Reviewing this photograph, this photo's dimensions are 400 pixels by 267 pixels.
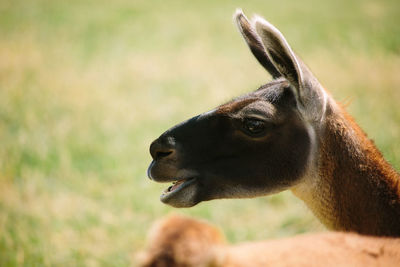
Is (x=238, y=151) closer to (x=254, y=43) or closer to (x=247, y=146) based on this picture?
(x=247, y=146)

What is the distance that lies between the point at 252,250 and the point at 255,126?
3.33ft

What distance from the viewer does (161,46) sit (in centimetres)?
1346

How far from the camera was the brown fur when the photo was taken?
1.83m

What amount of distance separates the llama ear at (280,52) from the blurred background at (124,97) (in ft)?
2.84

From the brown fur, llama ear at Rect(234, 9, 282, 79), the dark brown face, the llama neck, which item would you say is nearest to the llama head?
Result: the dark brown face

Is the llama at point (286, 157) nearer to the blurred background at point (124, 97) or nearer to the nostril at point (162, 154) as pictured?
the nostril at point (162, 154)

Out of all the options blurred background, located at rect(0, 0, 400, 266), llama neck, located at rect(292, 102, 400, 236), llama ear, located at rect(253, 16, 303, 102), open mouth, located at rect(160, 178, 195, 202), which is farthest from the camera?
blurred background, located at rect(0, 0, 400, 266)

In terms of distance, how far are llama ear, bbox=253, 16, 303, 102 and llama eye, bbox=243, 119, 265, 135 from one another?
31cm

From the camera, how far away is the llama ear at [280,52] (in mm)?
2811

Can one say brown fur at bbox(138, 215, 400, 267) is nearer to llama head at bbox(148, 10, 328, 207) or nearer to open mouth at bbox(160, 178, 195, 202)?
llama head at bbox(148, 10, 328, 207)

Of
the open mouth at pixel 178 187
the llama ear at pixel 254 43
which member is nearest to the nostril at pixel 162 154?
the open mouth at pixel 178 187

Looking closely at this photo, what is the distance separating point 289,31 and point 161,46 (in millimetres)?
4355

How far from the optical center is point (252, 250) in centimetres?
224

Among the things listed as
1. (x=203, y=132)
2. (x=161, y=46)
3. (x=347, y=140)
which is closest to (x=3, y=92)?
(x=161, y=46)
